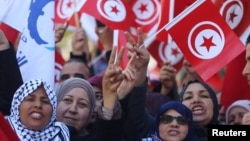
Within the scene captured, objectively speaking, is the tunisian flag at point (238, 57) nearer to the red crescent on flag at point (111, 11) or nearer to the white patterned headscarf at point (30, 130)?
the red crescent on flag at point (111, 11)

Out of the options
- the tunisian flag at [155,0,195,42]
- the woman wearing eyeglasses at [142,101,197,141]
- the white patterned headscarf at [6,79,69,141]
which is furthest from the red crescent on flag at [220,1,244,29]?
the white patterned headscarf at [6,79,69,141]

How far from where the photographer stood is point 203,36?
6.97 meters

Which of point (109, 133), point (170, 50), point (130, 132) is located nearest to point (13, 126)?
point (109, 133)

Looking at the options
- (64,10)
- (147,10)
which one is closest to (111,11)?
(147,10)

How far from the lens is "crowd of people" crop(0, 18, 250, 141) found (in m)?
6.02

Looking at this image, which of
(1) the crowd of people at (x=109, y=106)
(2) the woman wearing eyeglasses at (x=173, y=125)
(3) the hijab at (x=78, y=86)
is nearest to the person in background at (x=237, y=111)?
(1) the crowd of people at (x=109, y=106)

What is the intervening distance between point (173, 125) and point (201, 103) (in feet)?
2.66

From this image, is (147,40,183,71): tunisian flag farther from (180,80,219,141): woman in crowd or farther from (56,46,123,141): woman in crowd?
(56,46,123,141): woman in crowd

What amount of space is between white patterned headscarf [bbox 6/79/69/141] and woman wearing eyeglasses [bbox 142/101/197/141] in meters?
0.65

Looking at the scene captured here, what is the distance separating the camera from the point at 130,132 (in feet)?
21.8

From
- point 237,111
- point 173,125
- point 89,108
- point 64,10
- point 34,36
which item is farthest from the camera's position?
point 64,10

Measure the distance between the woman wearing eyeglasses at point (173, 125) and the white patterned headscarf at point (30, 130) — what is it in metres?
0.65

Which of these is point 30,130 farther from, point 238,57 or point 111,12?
point 238,57

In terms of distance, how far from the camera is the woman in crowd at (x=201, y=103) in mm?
7082
